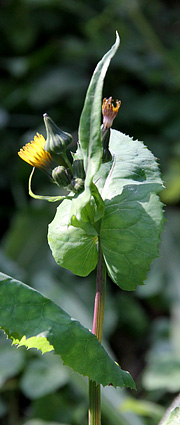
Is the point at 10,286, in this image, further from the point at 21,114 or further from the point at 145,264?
the point at 21,114

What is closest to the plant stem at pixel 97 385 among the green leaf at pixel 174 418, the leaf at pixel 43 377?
the green leaf at pixel 174 418

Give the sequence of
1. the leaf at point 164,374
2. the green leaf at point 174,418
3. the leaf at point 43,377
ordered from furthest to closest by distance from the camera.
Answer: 1. the leaf at point 43,377
2. the leaf at point 164,374
3. the green leaf at point 174,418

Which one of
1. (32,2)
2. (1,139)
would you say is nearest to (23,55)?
(32,2)

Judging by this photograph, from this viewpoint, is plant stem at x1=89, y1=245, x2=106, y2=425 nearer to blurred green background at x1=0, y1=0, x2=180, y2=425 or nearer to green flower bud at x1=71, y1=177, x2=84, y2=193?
green flower bud at x1=71, y1=177, x2=84, y2=193

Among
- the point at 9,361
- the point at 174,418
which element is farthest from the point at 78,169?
the point at 9,361

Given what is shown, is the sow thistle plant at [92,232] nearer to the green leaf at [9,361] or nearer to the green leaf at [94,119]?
the green leaf at [94,119]

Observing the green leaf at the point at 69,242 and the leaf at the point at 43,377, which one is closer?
the green leaf at the point at 69,242
